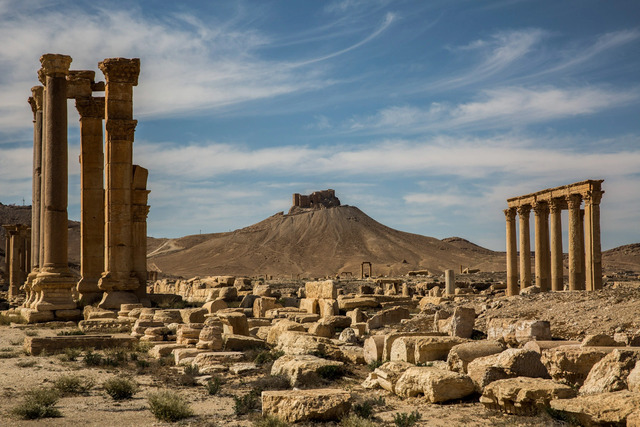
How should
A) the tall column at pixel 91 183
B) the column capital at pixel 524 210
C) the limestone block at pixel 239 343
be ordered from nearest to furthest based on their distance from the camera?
1. the limestone block at pixel 239 343
2. the tall column at pixel 91 183
3. the column capital at pixel 524 210

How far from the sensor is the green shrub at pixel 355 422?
7328 millimetres

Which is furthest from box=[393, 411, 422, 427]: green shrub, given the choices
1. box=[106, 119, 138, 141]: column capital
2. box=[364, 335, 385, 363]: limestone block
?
box=[106, 119, 138, 141]: column capital

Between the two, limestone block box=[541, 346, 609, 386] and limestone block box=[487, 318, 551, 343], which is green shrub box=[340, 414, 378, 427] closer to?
limestone block box=[541, 346, 609, 386]

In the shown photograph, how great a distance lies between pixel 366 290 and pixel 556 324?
19.1m

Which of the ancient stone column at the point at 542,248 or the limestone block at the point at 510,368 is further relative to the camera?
the ancient stone column at the point at 542,248

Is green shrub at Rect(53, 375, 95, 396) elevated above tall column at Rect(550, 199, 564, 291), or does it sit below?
below

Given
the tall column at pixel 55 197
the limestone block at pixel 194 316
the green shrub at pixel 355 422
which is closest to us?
the green shrub at pixel 355 422

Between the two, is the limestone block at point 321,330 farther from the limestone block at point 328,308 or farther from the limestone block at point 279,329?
the limestone block at point 328,308

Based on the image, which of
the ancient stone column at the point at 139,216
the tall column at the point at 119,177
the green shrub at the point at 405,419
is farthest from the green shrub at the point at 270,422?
the ancient stone column at the point at 139,216

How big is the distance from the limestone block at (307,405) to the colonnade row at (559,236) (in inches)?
1017

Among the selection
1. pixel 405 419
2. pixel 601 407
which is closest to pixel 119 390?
pixel 405 419

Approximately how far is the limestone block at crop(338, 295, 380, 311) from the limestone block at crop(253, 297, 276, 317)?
7.35 feet

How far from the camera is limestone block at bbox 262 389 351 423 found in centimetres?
772

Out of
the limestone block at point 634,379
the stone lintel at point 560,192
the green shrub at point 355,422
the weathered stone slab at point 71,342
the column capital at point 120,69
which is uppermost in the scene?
the column capital at point 120,69
